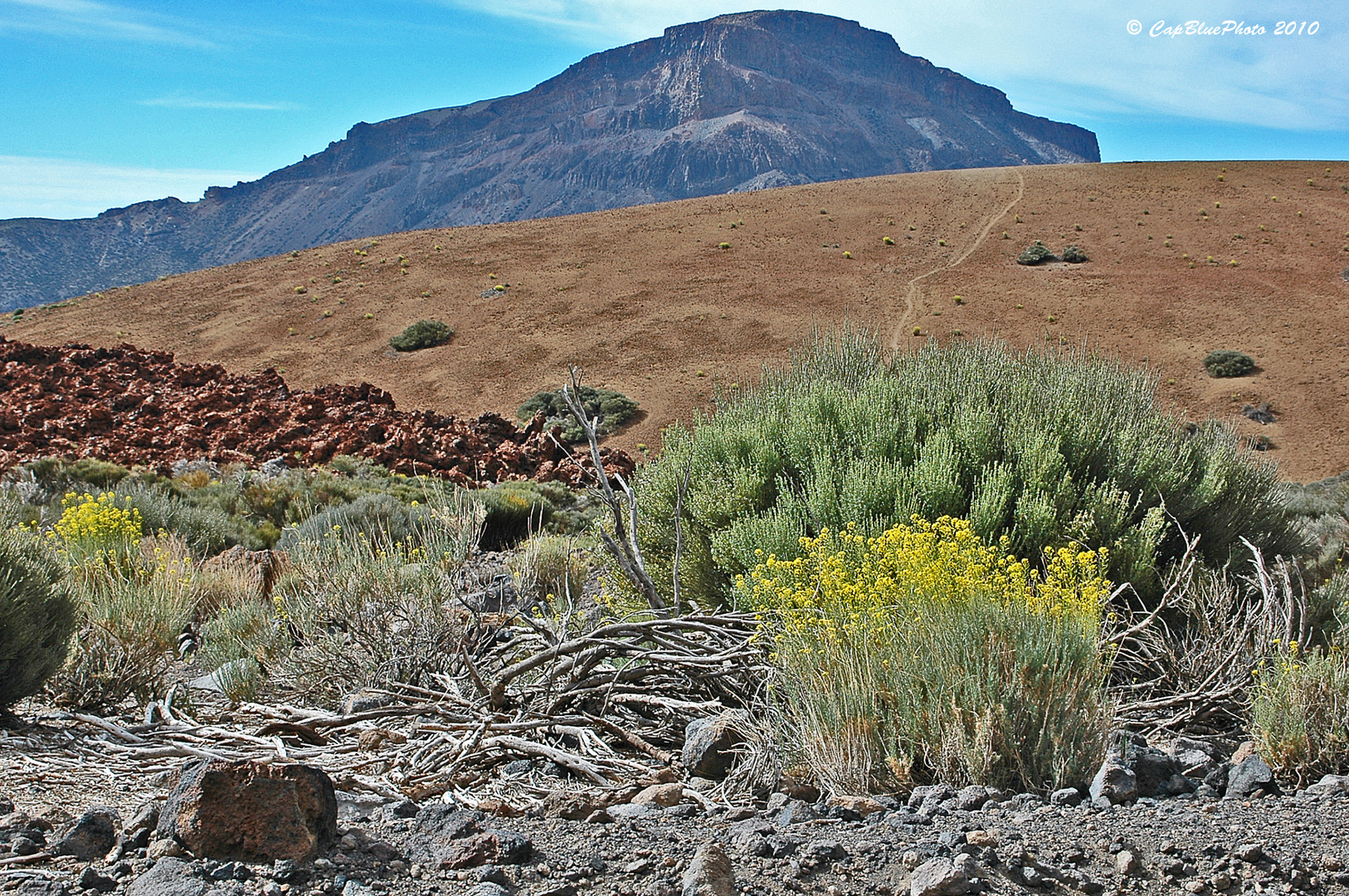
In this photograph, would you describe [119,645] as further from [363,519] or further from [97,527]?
[363,519]

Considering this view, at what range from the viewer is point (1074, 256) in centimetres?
4419

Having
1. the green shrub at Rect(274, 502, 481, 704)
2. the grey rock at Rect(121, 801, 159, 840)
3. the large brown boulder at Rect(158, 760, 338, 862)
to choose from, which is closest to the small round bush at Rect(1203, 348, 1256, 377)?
the green shrub at Rect(274, 502, 481, 704)

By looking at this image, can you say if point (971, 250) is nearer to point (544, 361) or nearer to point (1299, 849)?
point (544, 361)

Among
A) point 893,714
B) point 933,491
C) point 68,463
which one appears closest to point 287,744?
point 893,714

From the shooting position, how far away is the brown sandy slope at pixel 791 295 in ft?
109

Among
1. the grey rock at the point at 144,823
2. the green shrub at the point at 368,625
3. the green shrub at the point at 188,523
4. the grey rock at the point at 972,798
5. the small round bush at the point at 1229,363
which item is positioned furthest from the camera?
the small round bush at the point at 1229,363

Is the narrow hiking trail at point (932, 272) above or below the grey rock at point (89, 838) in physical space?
above

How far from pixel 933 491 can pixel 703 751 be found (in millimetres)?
2133

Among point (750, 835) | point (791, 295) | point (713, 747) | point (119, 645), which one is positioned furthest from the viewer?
point (791, 295)

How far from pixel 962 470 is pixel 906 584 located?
1.90 metres

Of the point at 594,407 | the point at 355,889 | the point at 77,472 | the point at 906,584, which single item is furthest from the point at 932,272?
the point at 355,889

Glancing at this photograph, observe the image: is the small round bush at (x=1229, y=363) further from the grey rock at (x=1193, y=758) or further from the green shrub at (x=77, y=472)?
the grey rock at (x=1193, y=758)

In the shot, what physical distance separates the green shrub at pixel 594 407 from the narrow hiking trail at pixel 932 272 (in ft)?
28.1

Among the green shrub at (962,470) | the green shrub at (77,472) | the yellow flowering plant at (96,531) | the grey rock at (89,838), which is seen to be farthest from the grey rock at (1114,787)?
the green shrub at (77,472)
